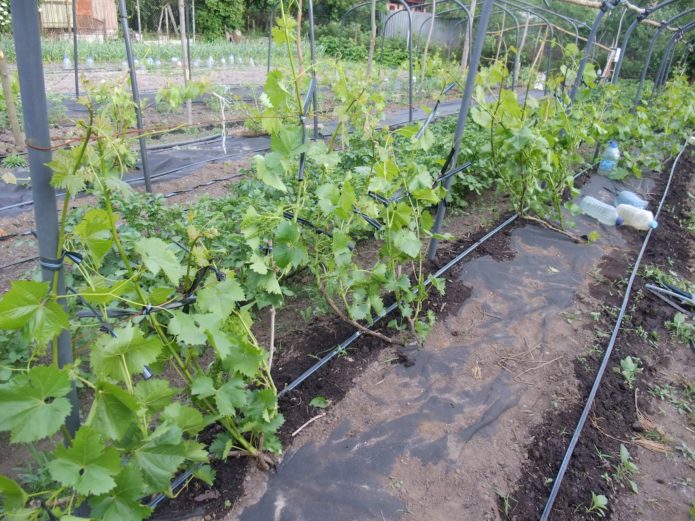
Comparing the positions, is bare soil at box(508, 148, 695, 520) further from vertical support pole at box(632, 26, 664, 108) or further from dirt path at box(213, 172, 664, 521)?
vertical support pole at box(632, 26, 664, 108)

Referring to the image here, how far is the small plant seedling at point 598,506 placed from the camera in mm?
2111

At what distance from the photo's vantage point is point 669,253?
4.82 m

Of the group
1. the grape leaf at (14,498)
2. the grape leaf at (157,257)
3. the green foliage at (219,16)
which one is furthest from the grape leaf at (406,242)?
the green foliage at (219,16)

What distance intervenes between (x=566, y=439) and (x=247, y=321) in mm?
1726

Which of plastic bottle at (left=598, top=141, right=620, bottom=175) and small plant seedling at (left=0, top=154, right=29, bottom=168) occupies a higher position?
plastic bottle at (left=598, top=141, right=620, bottom=175)

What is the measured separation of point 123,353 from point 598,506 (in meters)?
2.05

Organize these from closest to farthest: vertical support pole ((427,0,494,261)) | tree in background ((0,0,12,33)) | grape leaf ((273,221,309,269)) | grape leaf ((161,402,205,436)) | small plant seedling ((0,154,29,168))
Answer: grape leaf ((161,402,205,436)), grape leaf ((273,221,309,269)), vertical support pole ((427,0,494,261)), small plant seedling ((0,154,29,168)), tree in background ((0,0,12,33))

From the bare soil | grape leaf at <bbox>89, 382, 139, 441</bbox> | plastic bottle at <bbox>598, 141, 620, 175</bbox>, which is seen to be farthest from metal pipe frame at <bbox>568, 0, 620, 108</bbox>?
grape leaf at <bbox>89, 382, 139, 441</bbox>

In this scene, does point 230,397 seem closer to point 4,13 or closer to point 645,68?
point 645,68

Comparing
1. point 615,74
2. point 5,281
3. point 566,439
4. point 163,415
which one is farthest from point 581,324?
point 615,74

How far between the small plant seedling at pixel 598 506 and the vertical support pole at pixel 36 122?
2.26 m

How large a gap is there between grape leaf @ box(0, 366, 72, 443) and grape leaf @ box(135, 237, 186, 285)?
387 mm

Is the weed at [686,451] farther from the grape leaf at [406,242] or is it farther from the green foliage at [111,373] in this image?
the green foliage at [111,373]

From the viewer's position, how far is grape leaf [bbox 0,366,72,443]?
3.74 ft
